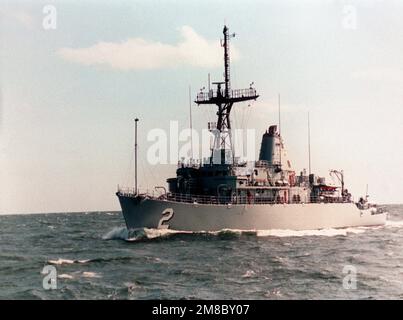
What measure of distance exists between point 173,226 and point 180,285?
46.9 ft

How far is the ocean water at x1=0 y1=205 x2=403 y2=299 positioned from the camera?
18.2 metres

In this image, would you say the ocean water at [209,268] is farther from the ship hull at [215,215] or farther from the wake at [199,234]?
the ship hull at [215,215]

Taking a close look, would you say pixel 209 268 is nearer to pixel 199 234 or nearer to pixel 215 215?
pixel 199 234

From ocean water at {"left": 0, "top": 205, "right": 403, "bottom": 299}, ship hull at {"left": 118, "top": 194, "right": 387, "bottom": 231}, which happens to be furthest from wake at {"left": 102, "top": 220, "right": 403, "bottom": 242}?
ship hull at {"left": 118, "top": 194, "right": 387, "bottom": 231}

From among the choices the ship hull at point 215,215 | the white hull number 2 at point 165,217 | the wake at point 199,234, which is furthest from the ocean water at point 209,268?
the ship hull at point 215,215

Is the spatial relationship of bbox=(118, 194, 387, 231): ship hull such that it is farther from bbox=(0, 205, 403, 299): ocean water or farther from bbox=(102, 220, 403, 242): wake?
bbox=(0, 205, 403, 299): ocean water

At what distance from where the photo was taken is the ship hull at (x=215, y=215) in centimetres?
3331

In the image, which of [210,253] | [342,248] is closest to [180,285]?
[210,253]

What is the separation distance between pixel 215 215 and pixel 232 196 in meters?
2.73

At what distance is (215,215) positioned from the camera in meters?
34.8

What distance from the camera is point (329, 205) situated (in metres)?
45.8

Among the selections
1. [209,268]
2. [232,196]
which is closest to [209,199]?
[232,196]
